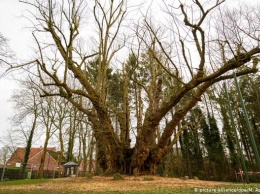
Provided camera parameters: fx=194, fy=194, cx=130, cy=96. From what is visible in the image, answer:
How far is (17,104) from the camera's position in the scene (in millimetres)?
18531

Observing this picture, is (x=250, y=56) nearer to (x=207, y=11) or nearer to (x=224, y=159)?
(x=207, y=11)

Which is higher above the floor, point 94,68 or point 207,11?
point 94,68

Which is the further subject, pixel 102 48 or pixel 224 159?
pixel 224 159

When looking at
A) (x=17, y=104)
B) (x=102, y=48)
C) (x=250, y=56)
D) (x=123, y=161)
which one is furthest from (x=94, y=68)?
(x=250, y=56)

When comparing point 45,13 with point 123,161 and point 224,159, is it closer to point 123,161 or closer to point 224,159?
point 123,161

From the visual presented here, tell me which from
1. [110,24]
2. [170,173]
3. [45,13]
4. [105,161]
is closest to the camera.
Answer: [45,13]

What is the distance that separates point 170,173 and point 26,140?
50.8ft

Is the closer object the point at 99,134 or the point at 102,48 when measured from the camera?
the point at 99,134

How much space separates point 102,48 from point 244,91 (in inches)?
551

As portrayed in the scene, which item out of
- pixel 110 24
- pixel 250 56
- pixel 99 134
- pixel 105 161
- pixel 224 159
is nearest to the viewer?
pixel 250 56

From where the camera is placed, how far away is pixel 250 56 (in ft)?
20.8

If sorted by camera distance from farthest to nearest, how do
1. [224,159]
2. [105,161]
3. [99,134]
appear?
[224,159], [105,161], [99,134]

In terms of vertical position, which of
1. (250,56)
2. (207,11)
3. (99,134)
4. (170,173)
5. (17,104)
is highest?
(17,104)

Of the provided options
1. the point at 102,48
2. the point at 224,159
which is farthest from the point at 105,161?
the point at 224,159
